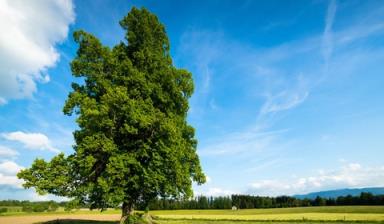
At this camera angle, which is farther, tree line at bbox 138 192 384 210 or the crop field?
tree line at bbox 138 192 384 210

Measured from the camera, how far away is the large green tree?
64.7 ft

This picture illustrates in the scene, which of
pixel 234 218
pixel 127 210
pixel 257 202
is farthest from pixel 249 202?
pixel 127 210

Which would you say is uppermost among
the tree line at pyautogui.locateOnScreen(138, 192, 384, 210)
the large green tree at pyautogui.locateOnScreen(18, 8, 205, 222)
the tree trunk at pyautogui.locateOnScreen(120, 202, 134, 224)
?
the large green tree at pyautogui.locateOnScreen(18, 8, 205, 222)

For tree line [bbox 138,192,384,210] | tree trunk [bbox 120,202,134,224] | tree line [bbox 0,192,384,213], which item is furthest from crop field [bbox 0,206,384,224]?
tree line [bbox 138,192,384,210]

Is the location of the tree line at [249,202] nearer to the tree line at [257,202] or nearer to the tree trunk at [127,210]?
the tree line at [257,202]

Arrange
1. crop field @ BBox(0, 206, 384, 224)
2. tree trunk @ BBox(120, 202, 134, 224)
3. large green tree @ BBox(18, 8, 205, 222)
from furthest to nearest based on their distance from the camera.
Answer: crop field @ BBox(0, 206, 384, 224)
tree trunk @ BBox(120, 202, 134, 224)
large green tree @ BBox(18, 8, 205, 222)

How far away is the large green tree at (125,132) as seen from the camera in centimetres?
1973

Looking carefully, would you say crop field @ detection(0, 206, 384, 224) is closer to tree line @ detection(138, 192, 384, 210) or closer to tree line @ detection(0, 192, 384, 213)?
tree line @ detection(0, 192, 384, 213)

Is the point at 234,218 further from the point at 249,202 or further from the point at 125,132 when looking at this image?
the point at 249,202

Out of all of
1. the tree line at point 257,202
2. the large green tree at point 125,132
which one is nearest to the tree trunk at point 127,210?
the large green tree at point 125,132

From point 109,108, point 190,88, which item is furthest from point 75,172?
point 190,88

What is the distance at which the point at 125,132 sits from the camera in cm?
2100

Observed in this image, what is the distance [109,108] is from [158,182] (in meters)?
6.19

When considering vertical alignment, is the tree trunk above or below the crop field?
above
